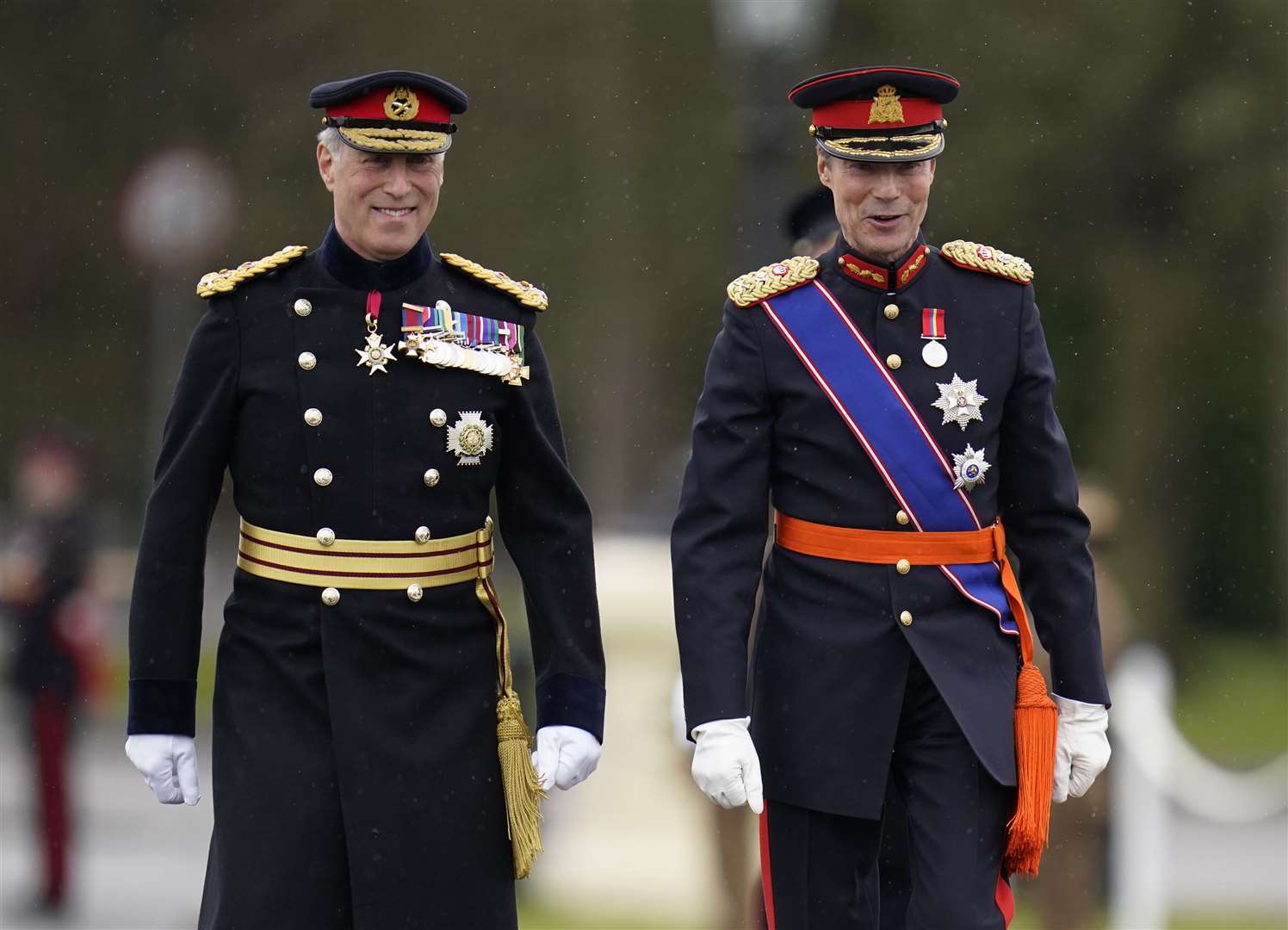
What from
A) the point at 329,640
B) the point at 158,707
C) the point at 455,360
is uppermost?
the point at 455,360

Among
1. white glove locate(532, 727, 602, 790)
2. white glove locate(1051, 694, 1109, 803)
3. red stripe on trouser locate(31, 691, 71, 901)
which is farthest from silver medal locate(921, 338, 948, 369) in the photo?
red stripe on trouser locate(31, 691, 71, 901)

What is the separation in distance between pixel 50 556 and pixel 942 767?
475 cm

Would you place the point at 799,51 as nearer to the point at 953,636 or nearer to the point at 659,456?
the point at 659,456

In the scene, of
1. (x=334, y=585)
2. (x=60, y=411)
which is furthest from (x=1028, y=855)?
(x=60, y=411)

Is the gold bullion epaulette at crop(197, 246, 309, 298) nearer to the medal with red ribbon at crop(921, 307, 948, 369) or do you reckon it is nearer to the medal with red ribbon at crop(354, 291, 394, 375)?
the medal with red ribbon at crop(354, 291, 394, 375)

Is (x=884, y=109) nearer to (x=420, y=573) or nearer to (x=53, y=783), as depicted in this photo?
(x=420, y=573)

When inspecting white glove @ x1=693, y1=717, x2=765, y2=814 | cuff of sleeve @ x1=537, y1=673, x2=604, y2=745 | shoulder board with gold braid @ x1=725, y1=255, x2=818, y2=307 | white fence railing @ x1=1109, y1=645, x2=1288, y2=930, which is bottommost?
white fence railing @ x1=1109, y1=645, x2=1288, y2=930

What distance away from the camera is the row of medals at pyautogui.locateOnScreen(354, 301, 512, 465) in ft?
13.1

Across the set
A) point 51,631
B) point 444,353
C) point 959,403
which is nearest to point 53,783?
point 51,631

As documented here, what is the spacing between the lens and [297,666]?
12.9 feet

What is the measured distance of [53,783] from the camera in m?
8.22

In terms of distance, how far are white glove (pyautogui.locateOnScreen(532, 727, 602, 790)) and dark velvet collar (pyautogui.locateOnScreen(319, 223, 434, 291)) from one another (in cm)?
86

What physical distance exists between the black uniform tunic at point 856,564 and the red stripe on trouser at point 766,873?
10cm

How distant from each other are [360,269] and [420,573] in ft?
1.85
